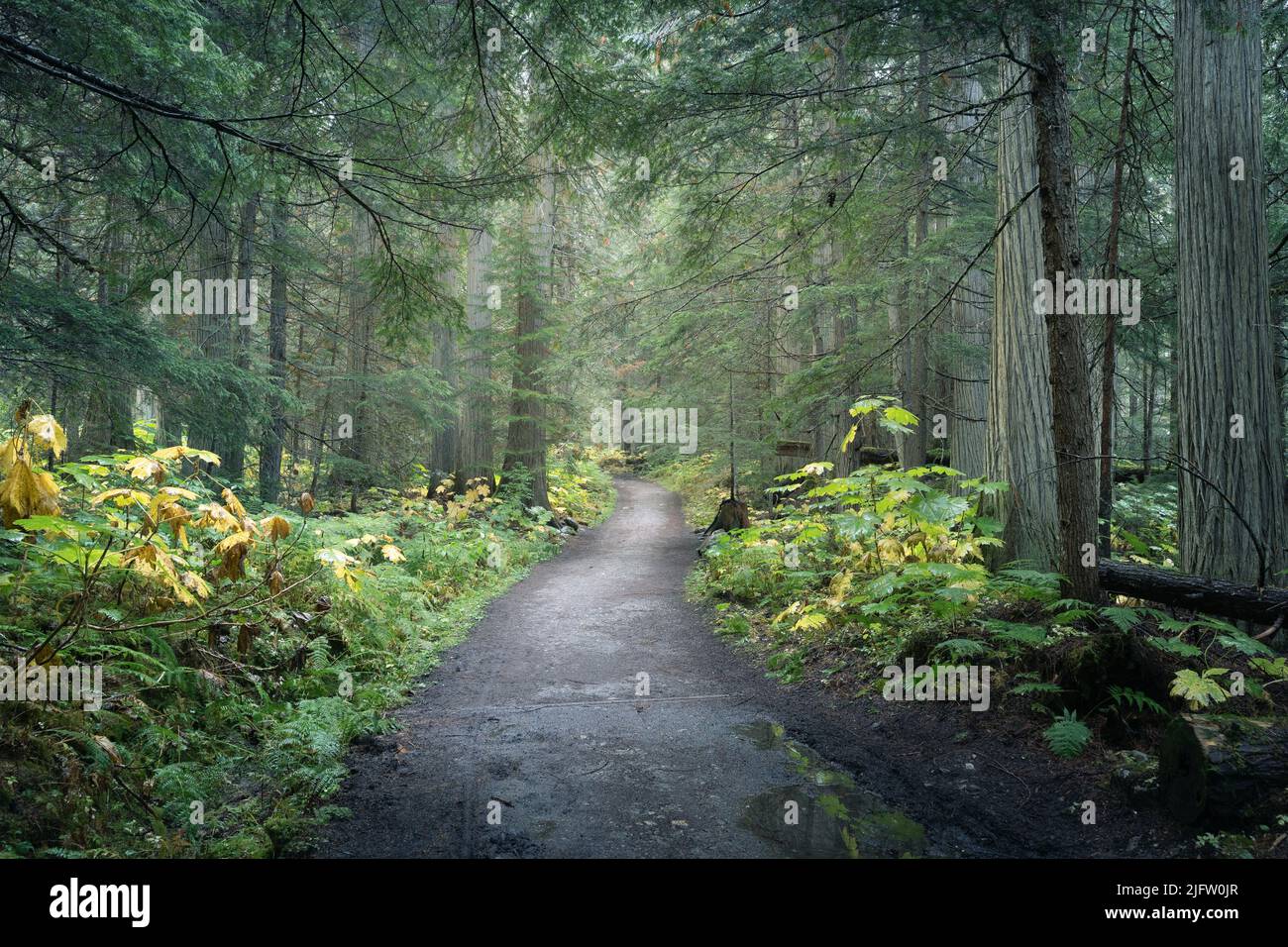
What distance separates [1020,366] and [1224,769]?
15.2ft

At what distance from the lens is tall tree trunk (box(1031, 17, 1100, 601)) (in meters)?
4.68

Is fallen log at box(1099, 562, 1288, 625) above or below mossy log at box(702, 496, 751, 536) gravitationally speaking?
below

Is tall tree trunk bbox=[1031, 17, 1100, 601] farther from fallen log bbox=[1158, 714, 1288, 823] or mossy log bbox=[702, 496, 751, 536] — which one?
mossy log bbox=[702, 496, 751, 536]

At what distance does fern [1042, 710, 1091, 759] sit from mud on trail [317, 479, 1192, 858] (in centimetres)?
9

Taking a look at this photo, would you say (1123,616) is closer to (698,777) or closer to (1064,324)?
(1064,324)


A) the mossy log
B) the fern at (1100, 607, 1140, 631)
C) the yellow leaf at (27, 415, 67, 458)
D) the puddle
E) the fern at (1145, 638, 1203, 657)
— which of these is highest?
the yellow leaf at (27, 415, 67, 458)

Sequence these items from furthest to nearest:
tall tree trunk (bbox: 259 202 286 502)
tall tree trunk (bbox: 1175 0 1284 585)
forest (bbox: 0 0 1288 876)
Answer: tall tree trunk (bbox: 259 202 286 502) < tall tree trunk (bbox: 1175 0 1284 585) < forest (bbox: 0 0 1288 876)

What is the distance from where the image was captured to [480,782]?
3951 millimetres

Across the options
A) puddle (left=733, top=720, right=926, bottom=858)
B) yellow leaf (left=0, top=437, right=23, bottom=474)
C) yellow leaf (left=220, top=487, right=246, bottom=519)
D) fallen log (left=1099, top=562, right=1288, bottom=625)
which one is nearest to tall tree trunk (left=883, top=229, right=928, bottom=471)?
fallen log (left=1099, top=562, right=1288, bottom=625)
